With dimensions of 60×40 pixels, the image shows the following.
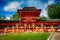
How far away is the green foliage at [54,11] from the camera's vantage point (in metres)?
14.1

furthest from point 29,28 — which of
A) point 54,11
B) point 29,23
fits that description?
point 54,11

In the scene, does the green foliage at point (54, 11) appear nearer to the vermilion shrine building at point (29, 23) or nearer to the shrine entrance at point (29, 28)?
the vermilion shrine building at point (29, 23)

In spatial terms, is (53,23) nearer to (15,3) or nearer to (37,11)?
(37,11)

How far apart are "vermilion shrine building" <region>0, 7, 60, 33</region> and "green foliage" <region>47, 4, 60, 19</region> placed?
1.15 feet

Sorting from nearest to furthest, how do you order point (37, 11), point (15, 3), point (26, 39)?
point (26, 39) < point (15, 3) < point (37, 11)

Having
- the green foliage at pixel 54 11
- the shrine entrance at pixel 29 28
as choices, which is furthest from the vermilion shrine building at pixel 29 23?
the green foliage at pixel 54 11

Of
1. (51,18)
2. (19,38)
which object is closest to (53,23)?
(51,18)

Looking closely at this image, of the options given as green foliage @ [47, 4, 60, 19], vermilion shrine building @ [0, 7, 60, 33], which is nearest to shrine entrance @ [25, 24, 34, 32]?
vermilion shrine building @ [0, 7, 60, 33]

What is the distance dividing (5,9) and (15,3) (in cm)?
66

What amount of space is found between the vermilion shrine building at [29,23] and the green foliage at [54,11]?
35 cm

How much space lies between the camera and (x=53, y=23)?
48.1 ft

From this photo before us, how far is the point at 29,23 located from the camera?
47.3 feet

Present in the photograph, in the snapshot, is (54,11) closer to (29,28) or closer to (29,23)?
(29,23)

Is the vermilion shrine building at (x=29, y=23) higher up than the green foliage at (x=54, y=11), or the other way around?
the green foliage at (x=54, y=11)
